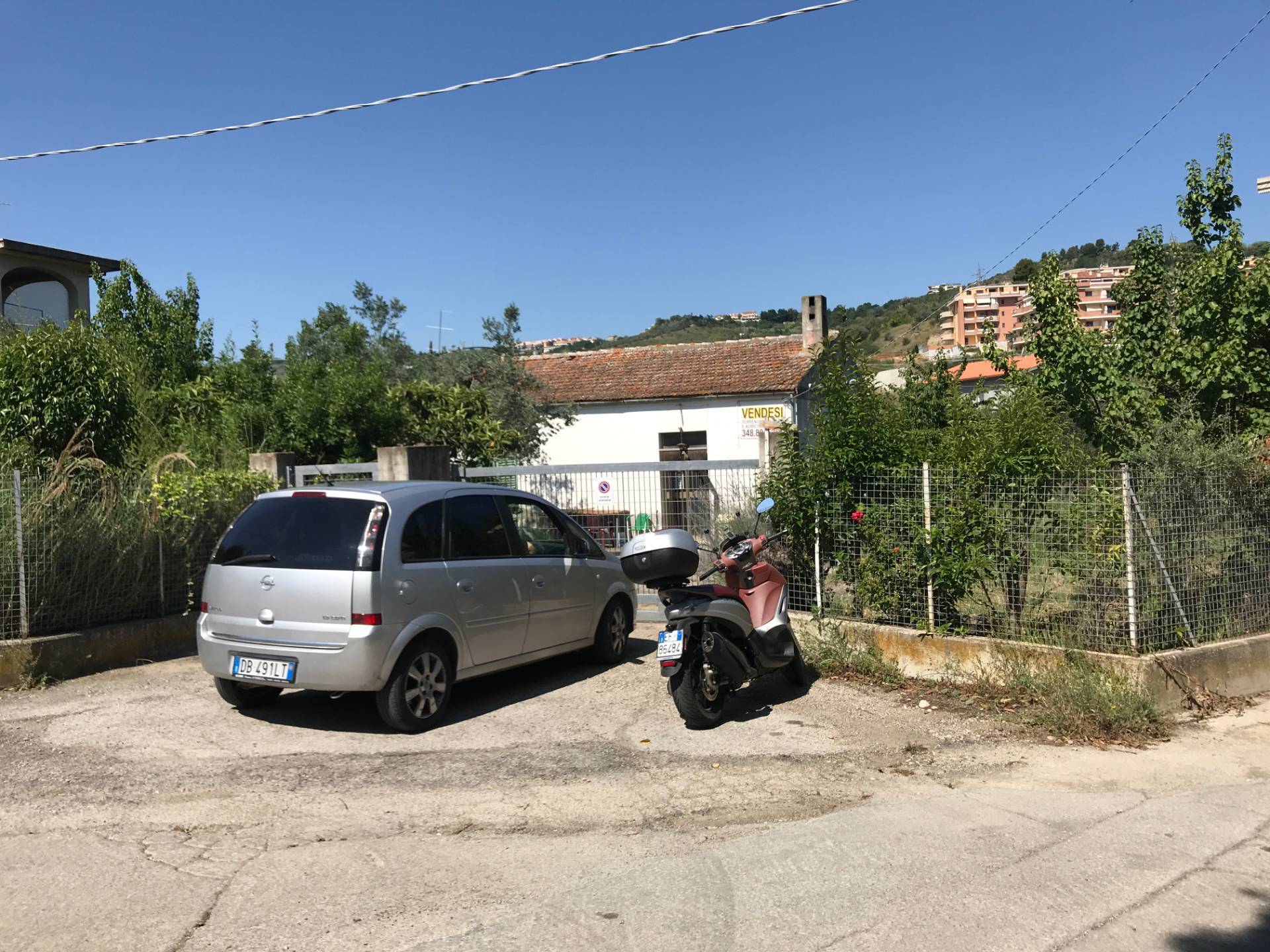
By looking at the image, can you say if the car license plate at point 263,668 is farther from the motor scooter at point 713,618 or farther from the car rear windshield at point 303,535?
the motor scooter at point 713,618

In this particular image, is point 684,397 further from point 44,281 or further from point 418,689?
point 418,689

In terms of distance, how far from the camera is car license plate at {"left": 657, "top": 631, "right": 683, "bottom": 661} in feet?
22.6

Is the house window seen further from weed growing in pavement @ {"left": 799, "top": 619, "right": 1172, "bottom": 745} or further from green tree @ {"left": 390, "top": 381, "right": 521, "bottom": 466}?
green tree @ {"left": 390, "top": 381, "right": 521, "bottom": 466}

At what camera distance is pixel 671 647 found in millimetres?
6898

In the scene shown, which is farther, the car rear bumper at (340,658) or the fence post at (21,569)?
the fence post at (21,569)

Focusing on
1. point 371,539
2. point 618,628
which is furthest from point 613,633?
point 371,539

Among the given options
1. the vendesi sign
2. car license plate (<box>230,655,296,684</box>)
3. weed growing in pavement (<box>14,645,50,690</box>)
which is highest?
the vendesi sign

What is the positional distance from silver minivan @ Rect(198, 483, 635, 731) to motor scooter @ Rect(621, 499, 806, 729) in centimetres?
116

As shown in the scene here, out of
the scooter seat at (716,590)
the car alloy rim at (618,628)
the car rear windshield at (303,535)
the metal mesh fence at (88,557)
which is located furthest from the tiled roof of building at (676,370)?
the car rear windshield at (303,535)

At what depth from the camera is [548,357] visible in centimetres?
3631

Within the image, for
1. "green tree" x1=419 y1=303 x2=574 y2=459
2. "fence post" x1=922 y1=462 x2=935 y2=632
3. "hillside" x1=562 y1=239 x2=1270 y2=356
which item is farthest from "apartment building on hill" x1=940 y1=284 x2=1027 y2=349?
"fence post" x1=922 y1=462 x2=935 y2=632

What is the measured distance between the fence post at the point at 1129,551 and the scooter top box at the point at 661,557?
311cm

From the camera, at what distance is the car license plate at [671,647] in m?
6.89

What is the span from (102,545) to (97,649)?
943 millimetres
